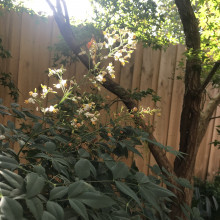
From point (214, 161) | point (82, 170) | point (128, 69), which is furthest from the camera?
point (214, 161)

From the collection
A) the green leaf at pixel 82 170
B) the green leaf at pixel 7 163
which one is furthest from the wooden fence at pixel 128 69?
the green leaf at pixel 7 163

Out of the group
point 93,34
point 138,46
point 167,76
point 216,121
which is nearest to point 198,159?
point 216,121

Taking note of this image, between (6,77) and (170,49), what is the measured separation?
167cm

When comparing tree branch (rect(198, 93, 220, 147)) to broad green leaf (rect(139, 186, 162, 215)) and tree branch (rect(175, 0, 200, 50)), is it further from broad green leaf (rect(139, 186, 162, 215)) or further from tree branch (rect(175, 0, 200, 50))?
broad green leaf (rect(139, 186, 162, 215))

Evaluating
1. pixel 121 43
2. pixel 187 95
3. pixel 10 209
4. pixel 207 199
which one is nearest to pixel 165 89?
pixel 187 95

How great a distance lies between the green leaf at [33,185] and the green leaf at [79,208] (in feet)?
0.22

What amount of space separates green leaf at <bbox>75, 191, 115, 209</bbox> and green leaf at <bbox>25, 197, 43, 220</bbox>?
8 cm

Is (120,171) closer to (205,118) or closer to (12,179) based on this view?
(12,179)

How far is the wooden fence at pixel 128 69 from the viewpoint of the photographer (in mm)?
2229

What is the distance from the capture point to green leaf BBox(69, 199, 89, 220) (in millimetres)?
512

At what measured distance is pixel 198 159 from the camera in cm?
370

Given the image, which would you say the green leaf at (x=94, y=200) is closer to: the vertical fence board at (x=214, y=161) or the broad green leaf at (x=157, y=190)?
the broad green leaf at (x=157, y=190)

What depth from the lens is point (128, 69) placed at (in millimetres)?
2691

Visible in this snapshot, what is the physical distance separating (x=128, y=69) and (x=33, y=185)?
2.26m
